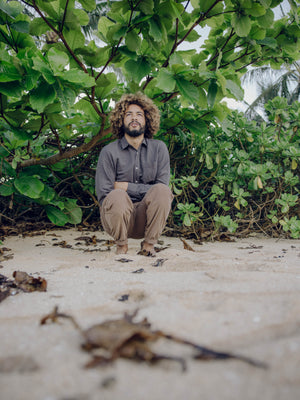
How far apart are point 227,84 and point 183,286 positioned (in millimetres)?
1239

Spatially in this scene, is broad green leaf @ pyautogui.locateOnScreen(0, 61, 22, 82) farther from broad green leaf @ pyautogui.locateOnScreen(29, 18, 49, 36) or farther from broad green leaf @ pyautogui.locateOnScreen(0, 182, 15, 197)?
broad green leaf @ pyautogui.locateOnScreen(0, 182, 15, 197)

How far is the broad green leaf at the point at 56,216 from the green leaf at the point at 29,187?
39cm

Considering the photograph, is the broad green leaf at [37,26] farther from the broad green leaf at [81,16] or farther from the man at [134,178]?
the man at [134,178]

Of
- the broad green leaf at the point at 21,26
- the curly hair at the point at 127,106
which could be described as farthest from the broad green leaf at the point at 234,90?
the broad green leaf at the point at 21,26

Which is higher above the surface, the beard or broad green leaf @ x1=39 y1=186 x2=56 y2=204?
the beard

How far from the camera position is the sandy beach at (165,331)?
1.91ft

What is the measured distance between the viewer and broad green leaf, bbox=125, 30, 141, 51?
1777mm

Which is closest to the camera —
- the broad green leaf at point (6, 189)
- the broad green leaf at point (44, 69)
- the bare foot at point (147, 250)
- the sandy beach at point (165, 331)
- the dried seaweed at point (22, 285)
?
the sandy beach at point (165, 331)

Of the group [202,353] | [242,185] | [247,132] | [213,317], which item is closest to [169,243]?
[242,185]

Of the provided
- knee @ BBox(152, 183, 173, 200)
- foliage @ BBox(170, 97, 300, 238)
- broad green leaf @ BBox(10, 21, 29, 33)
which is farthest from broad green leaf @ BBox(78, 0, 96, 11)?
foliage @ BBox(170, 97, 300, 238)

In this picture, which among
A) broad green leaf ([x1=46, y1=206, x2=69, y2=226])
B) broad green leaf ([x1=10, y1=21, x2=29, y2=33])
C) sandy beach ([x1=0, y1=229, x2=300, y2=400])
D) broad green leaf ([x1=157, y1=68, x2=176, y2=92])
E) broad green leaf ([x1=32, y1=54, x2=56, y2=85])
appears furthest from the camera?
broad green leaf ([x1=46, y1=206, x2=69, y2=226])

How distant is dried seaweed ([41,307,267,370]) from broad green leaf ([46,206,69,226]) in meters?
1.91

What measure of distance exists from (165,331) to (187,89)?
1.46 m

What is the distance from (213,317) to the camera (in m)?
0.86
